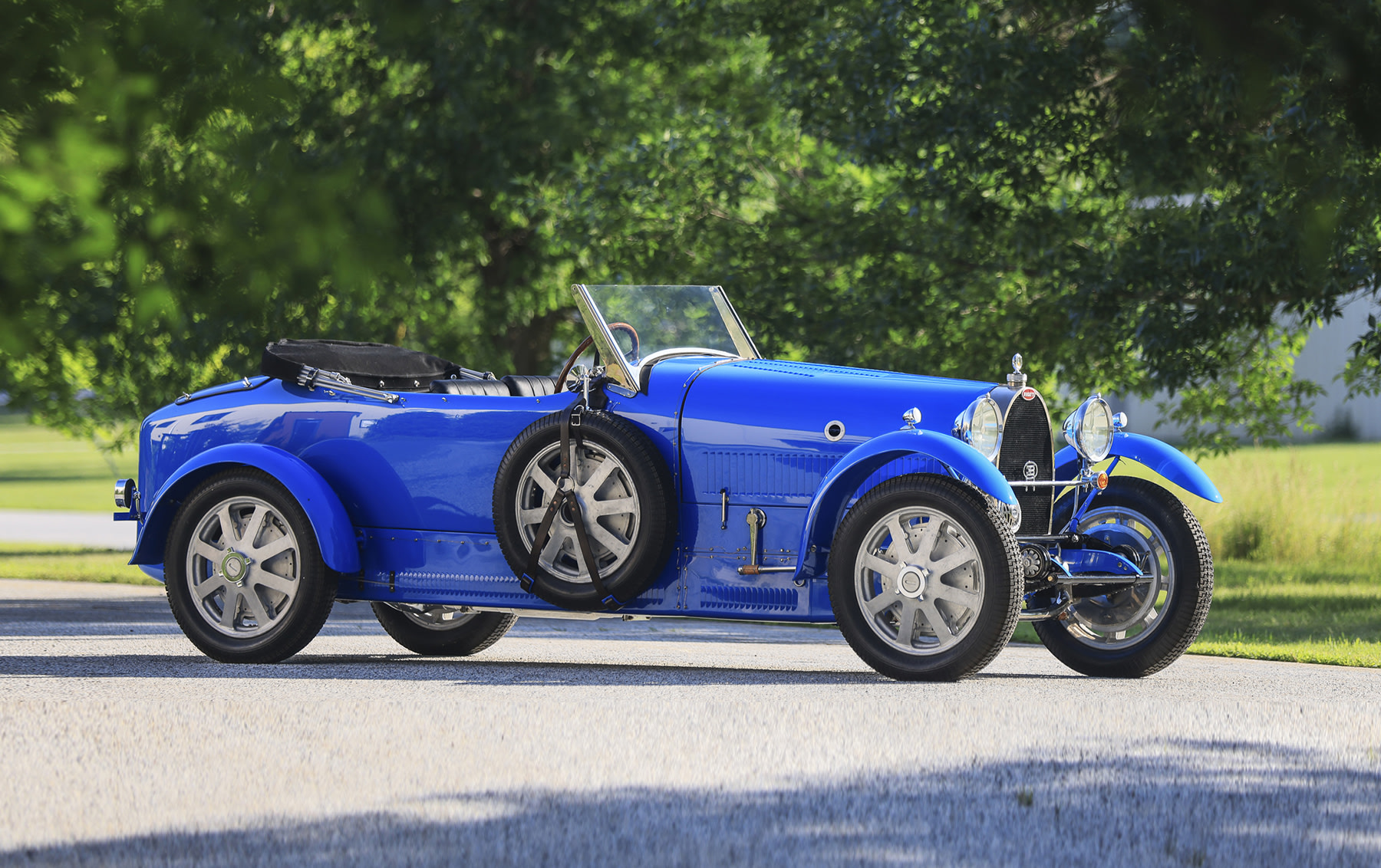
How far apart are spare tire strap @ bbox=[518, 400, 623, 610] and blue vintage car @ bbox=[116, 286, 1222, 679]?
0.01 meters

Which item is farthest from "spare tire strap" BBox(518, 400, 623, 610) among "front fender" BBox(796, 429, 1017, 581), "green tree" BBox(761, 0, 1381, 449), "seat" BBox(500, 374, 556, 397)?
"green tree" BBox(761, 0, 1381, 449)

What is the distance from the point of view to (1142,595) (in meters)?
8.22

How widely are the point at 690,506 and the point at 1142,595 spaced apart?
6.80ft

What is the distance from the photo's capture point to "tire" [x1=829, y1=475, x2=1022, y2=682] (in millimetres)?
7332

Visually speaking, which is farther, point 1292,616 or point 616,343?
point 1292,616

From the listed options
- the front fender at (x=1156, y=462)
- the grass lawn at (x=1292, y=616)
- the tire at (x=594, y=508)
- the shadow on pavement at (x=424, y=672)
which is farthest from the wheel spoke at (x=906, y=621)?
the grass lawn at (x=1292, y=616)

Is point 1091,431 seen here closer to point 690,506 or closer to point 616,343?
point 690,506

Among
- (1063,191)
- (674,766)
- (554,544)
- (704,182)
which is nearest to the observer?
(674,766)

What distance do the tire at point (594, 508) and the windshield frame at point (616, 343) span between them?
295 millimetres

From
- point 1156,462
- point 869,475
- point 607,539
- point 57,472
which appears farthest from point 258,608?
point 57,472

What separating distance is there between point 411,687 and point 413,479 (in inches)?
50.5

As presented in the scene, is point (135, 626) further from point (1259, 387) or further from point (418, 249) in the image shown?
point (1259, 387)

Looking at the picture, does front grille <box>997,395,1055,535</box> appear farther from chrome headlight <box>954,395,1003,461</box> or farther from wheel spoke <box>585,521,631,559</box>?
wheel spoke <box>585,521,631,559</box>

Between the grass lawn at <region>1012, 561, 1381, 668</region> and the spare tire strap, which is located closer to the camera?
the spare tire strap
